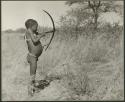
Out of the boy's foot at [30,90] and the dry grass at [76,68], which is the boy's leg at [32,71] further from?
the dry grass at [76,68]

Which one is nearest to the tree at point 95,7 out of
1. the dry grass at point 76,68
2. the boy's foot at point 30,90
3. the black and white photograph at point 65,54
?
the black and white photograph at point 65,54

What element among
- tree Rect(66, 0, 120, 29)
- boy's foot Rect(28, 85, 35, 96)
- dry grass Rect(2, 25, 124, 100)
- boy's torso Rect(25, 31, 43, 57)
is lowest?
boy's foot Rect(28, 85, 35, 96)

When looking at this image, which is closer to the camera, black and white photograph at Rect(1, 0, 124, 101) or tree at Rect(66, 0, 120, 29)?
black and white photograph at Rect(1, 0, 124, 101)

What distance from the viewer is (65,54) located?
9.87 meters

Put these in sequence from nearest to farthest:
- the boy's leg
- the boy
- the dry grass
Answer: the boy, the boy's leg, the dry grass

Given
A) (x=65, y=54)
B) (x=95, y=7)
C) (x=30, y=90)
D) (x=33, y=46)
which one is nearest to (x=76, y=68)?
(x=65, y=54)

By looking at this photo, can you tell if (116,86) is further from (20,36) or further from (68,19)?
(20,36)

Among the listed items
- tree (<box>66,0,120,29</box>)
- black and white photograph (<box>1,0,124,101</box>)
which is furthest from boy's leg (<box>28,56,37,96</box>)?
tree (<box>66,0,120,29</box>)

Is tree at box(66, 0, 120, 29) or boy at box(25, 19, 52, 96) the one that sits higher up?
tree at box(66, 0, 120, 29)

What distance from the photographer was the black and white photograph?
8023 millimetres

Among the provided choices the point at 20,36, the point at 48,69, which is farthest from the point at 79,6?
the point at 48,69

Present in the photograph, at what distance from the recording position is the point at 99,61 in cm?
963

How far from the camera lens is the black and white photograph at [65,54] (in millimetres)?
8023

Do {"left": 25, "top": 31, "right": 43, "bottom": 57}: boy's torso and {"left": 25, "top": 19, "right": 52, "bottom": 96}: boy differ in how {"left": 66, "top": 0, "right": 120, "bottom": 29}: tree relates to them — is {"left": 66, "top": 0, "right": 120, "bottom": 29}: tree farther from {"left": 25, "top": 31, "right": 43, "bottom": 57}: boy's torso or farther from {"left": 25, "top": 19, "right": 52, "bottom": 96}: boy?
{"left": 25, "top": 31, "right": 43, "bottom": 57}: boy's torso
